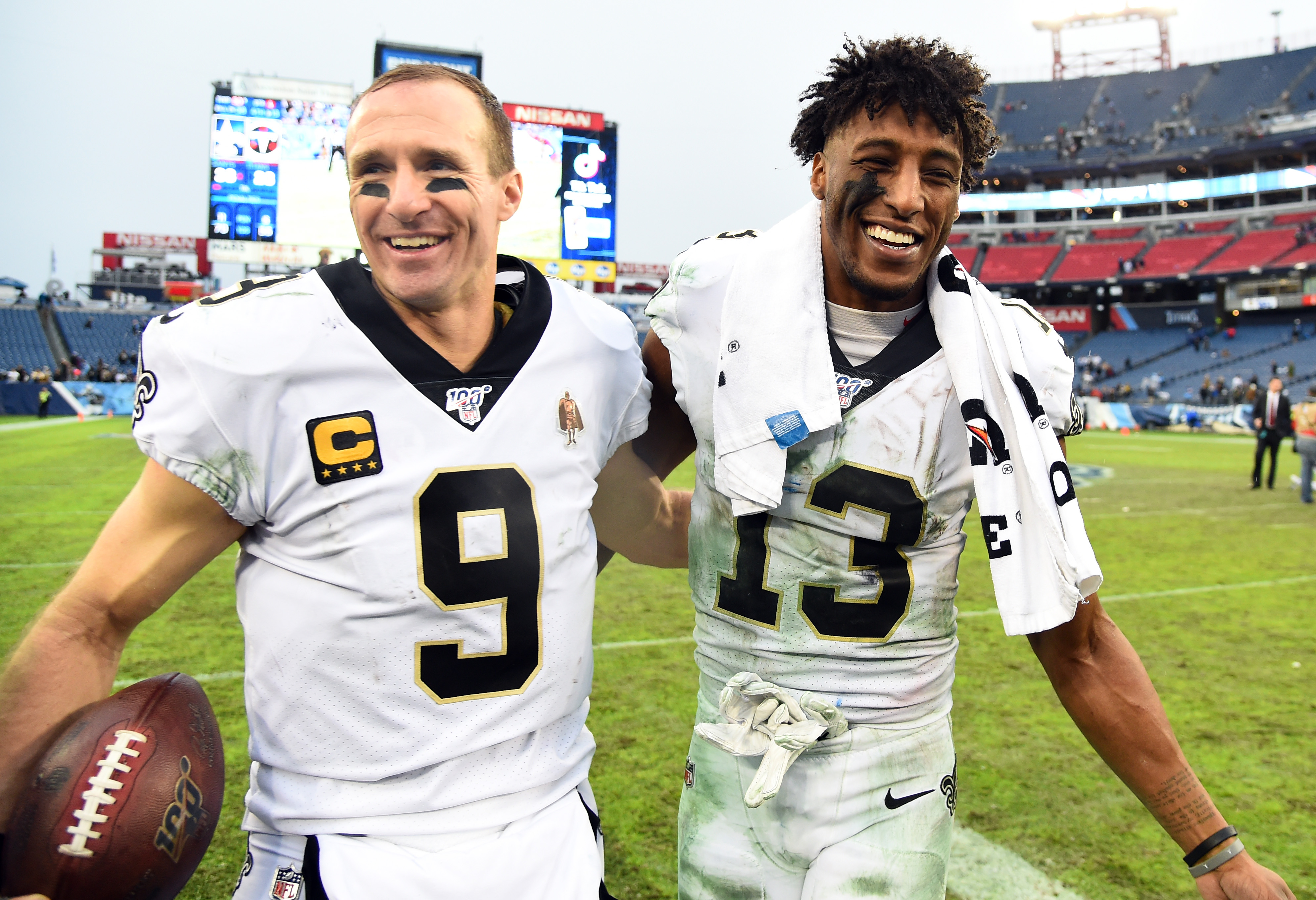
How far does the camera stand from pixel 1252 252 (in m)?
37.8

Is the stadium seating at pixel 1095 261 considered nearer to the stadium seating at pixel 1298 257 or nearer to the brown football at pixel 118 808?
the stadium seating at pixel 1298 257

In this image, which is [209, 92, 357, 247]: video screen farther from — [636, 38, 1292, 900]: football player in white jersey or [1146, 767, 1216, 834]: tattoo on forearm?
[1146, 767, 1216, 834]: tattoo on forearm

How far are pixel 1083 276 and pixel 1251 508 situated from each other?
34038 millimetres

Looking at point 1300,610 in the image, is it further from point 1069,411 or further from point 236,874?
point 236,874

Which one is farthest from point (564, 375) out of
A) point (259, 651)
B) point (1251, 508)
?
point (1251, 508)

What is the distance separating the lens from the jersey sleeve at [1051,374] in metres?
1.87

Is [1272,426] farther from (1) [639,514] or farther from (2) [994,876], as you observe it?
(1) [639,514]

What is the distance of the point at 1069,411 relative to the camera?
1.90 meters

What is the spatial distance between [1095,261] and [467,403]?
149 feet

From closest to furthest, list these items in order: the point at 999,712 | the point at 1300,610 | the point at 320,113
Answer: the point at 999,712, the point at 1300,610, the point at 320,113

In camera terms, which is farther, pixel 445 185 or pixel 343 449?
pixel 445 185

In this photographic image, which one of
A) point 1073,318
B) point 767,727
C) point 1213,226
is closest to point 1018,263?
point 1073,318

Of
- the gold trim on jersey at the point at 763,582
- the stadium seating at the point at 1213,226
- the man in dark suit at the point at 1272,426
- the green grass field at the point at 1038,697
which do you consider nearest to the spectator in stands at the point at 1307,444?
the man in dark suit at the point at 1272,426

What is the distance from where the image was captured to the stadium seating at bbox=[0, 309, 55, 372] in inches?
1292
